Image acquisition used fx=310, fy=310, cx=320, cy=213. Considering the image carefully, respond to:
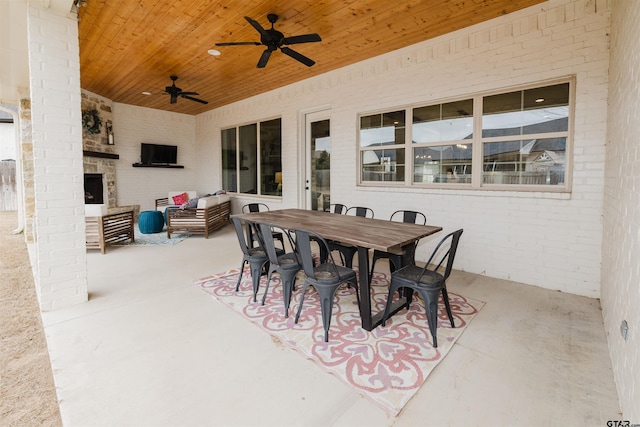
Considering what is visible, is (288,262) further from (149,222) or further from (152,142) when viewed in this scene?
(152,142)

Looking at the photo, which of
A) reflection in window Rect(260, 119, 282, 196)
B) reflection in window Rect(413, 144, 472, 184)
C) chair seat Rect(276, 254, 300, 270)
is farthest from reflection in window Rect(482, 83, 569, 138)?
reflection in window Rect(260, 119, 282, 196)

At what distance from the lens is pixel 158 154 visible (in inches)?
332

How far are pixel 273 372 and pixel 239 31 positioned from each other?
4.03 m

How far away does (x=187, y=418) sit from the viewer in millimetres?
1608

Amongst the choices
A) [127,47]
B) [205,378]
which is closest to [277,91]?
[127,47]

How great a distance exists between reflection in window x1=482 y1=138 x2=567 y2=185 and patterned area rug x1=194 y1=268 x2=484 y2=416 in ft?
5.47

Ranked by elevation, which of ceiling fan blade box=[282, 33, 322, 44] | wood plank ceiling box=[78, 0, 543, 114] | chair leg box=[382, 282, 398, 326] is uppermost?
wood plank ceiling box=[78, 0, 543, 114]

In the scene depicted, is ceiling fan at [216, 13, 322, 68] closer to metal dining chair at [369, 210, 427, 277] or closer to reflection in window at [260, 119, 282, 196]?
metal dining chair at [369, 210, 427, 277]

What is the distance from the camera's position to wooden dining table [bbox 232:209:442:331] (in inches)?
93.9

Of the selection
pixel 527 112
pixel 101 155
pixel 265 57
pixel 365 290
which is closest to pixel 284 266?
pixel 365 290

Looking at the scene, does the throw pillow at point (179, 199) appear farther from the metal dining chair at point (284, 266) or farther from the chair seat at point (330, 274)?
the chair seat at point (330, 274)

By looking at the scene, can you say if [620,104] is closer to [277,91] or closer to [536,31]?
[536,31]

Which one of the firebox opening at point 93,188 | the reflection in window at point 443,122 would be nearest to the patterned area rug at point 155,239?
the firebox opening at point 93,188

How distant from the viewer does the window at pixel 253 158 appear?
700 centimetres
